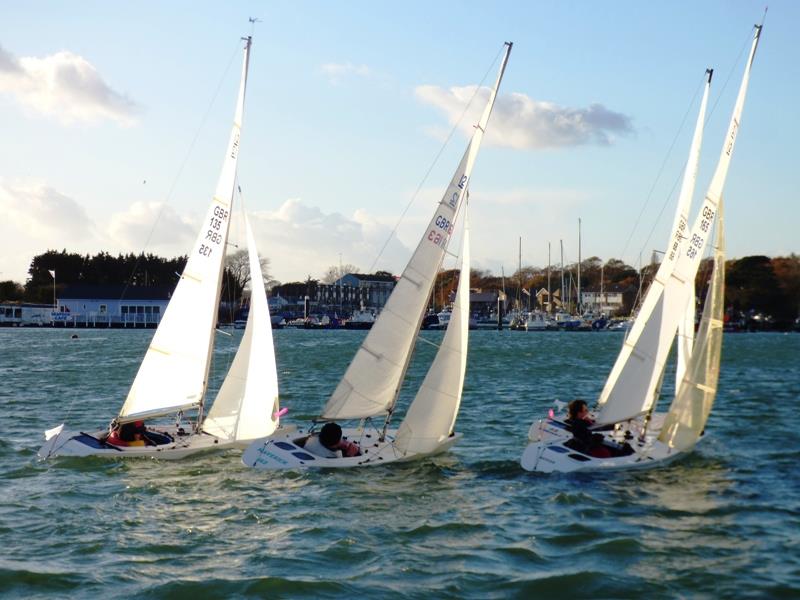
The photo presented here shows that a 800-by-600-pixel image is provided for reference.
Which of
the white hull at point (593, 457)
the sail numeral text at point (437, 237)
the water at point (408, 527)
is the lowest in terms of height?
the water at point (408, 527)

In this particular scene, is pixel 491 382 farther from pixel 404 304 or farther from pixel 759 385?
pixel 404 304

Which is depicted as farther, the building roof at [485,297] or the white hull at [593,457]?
the building roof at [485,297]

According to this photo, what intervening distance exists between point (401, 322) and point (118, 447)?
6141 millimetres

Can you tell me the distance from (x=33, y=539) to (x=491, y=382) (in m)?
31.2

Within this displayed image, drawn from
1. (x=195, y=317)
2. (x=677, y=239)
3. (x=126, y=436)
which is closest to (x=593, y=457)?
(x=677, y=239)

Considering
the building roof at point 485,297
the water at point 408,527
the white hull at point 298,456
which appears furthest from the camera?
the building roof at point 485,297

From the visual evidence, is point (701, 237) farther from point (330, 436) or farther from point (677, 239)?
point (330, 436)

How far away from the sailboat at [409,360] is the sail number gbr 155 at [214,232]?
3906mm

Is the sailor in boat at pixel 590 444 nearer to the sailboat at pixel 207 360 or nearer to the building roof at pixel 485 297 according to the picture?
the sailboat at pixel 207 360

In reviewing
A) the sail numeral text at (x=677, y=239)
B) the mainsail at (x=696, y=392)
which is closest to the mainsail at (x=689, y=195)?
the sail numeral text at (x=677, y=239)

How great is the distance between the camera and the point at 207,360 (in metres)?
20.7

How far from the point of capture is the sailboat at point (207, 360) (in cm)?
2027

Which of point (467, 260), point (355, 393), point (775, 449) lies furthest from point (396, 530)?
point (775, 449)

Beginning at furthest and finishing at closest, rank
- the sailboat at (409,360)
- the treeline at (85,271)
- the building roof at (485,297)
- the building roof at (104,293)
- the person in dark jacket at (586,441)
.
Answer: the building roof at (485,297), the treeline at (85,271), the building roof at (104,293), the sailboat at (409,360), the person in dark jacket at (586,441)
